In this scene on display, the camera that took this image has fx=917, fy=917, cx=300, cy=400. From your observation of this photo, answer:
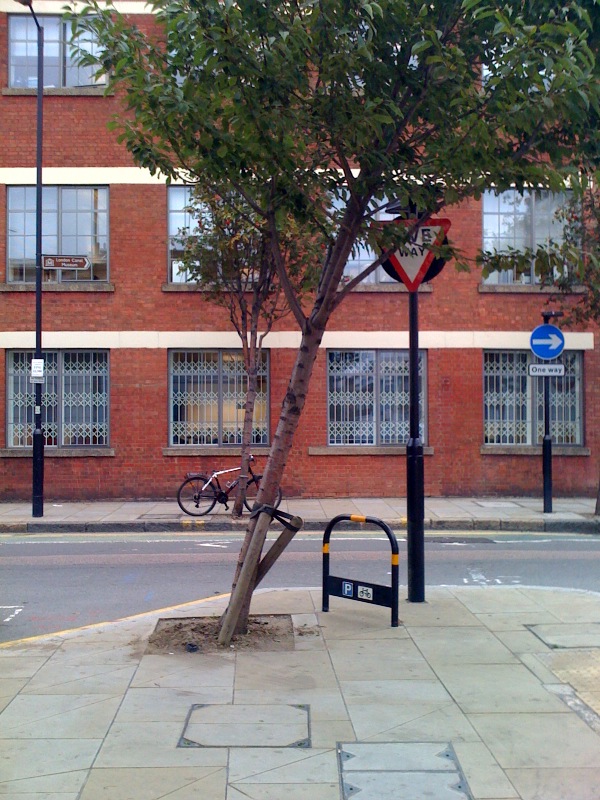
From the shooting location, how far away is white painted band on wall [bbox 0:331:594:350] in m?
19.2

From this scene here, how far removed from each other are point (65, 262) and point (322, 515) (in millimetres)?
7541

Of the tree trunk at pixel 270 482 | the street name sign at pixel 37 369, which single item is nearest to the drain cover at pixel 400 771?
the tree trunk at pixel 270 482

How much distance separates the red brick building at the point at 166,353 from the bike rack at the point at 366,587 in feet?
35.3

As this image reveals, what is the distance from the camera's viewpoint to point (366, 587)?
27.1 feet

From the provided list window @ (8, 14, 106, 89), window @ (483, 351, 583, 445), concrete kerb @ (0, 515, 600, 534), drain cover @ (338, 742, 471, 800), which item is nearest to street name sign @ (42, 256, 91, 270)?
window @ (8, 14, 106, 89)

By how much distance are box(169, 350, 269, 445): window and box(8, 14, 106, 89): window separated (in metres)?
6.24

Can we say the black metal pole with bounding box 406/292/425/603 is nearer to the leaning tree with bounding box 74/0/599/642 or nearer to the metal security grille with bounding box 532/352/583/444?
the leaning tree with bounding box 74/0/599/642

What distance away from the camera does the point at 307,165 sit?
8148 millimetres

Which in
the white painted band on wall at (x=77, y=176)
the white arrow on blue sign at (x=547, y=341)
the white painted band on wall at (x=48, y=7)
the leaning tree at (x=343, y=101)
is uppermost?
the white painted band on wall at (x=48, y=7)

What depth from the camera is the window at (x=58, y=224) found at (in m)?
19.5

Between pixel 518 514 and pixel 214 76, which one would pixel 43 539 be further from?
pixel 214 76

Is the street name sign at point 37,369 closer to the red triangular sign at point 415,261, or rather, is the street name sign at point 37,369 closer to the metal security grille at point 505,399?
the metal security grille at point 505,399

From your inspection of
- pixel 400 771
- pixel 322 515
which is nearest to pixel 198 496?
pixel 322 515

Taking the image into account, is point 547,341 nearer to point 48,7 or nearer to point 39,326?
point 39,326
